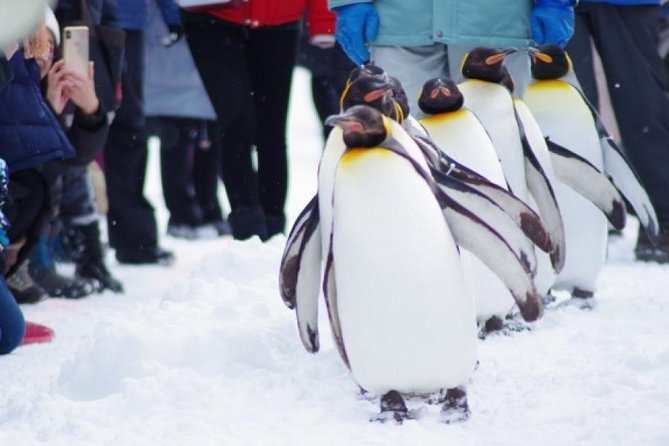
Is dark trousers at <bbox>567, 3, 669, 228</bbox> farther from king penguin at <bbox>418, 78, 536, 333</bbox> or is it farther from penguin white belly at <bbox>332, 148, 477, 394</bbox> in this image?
penguin white belly at <bbox>332, 148, 477, 394</bbox>

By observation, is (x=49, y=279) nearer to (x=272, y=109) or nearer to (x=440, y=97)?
(x=272, y=109)

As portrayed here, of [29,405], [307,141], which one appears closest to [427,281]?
[29,405]

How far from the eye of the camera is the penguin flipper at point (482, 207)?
296cm

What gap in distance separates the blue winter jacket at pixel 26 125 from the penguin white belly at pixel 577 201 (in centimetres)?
166

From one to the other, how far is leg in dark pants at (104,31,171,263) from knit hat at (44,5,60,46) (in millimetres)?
1212

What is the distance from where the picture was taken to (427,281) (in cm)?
285

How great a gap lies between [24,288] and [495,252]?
8.80 feet

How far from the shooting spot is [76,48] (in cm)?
460

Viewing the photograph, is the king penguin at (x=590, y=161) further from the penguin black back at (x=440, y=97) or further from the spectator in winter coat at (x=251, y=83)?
the spectator in winter coat at (x=251, y=83)

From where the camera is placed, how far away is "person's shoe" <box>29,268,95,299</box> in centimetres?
537

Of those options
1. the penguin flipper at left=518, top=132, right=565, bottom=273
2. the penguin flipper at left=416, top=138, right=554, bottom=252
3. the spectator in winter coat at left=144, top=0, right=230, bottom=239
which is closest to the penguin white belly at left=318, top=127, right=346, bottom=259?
the penguin flipper at left=416, top=138, right=554, bottom=252

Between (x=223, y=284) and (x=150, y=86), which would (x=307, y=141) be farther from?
(x=223, y=284)

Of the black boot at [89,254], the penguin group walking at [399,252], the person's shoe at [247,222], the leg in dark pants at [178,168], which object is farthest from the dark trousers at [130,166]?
the penguin group walking at [399,252]

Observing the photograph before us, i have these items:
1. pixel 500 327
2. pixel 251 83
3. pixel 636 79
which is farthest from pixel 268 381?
pixel 636 79
